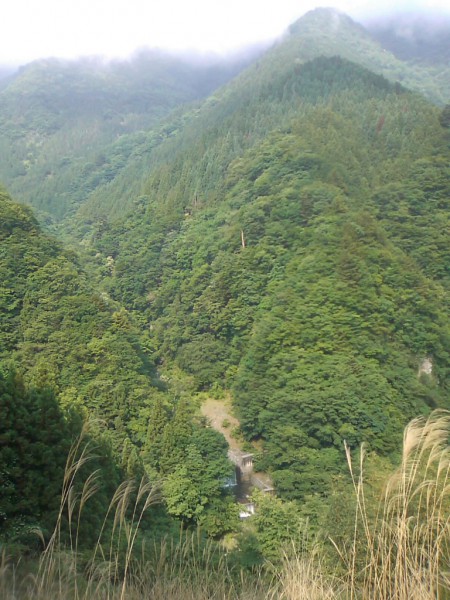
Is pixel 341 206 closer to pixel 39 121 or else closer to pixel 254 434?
pixel 254 434

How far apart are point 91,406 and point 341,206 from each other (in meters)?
25.3

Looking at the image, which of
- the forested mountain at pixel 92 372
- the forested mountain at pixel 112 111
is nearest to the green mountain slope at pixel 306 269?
the forested mountain at pixel 92 372

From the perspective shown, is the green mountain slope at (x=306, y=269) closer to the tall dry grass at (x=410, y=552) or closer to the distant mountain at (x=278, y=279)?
the distant mountain at (x=278, y=279)

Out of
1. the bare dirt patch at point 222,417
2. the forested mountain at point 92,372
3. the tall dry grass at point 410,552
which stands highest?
the tall dry grass at point 410,552

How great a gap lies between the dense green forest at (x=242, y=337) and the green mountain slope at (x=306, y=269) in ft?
0.55

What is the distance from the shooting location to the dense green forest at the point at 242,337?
748 centimetres

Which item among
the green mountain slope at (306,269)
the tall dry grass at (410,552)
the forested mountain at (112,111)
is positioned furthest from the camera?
the forested mountain at (112,111)

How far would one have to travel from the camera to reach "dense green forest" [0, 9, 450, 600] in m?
7.48

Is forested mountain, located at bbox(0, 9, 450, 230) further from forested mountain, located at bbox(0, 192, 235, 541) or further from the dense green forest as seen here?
forested mountain, located at bbox(0, 192, 235, 541)

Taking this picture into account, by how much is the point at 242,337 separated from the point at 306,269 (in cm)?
685

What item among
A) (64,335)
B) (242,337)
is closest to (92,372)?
(64,335)

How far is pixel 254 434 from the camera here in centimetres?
2706

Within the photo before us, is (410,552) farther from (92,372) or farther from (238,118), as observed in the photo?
(238,118)

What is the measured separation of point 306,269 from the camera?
3222cm
